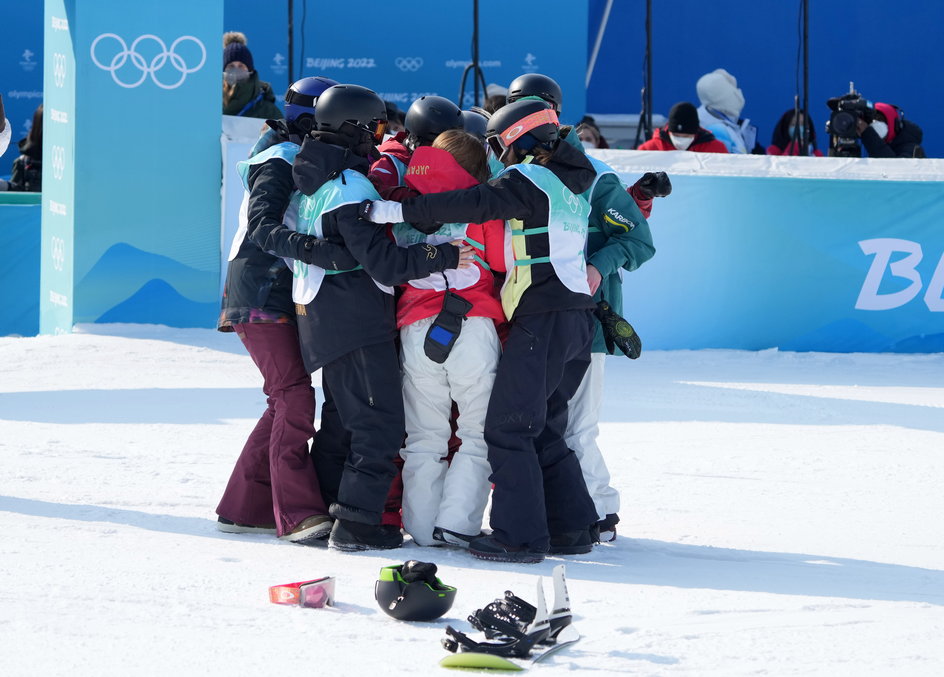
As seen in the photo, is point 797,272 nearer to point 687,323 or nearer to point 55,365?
point 687,323

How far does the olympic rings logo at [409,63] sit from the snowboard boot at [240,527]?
816cm

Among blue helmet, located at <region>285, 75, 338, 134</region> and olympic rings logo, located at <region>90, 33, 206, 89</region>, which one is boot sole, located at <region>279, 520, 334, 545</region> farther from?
olympic rings logo, located at <region>90, 33, 206, 89</region>

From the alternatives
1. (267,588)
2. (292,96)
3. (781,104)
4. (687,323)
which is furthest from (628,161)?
(267,588)

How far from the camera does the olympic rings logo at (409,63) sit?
473 inches


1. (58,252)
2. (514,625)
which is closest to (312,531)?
(514,625)

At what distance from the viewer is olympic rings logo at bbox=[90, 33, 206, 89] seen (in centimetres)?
862

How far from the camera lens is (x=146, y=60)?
8711 millimetres

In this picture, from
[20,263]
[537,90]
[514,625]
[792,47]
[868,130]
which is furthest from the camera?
[792,47]

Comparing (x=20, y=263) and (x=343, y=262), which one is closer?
(x=343, y=262)

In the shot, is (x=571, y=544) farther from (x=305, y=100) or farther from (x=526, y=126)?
(x=305, y=100)

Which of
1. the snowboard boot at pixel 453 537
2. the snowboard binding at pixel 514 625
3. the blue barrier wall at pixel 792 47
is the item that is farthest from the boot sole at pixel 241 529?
the blue barrier wall at pixel 792 47

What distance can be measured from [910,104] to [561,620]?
399 inches

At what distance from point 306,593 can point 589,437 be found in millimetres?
1408

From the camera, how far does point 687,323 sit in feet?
29.7
